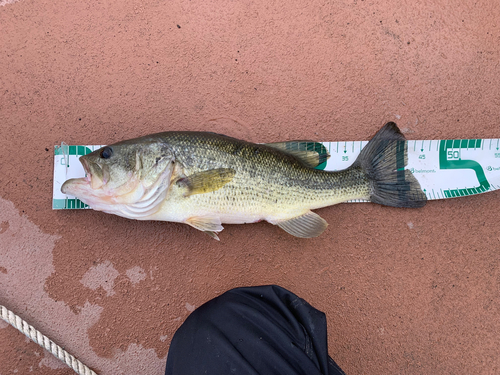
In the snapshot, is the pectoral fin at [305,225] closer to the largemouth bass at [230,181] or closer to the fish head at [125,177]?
the largemouth bass at [230,181]

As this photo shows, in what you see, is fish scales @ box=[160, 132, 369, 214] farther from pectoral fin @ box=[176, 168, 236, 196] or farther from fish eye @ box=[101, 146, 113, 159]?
fish eye @ box=[101, 146, 113, 159]

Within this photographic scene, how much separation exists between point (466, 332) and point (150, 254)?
6.91 feet

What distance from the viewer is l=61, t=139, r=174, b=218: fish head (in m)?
1.62

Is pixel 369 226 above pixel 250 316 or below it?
above

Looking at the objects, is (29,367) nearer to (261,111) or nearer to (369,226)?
(261,111)

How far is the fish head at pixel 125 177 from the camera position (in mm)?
1618

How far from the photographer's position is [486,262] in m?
2.01

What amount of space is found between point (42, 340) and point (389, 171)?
234cm

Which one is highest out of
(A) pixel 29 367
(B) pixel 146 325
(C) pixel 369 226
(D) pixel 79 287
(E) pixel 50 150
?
(E) pixel 50 150

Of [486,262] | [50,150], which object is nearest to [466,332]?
[486,262]

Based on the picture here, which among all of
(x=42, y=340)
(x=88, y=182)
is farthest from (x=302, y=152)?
(x=42, y=340)

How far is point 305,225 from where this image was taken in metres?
1.86

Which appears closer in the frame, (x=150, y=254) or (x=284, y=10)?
(x=150, y=254)

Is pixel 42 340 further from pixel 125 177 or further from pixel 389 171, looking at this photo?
pixel 389 171
